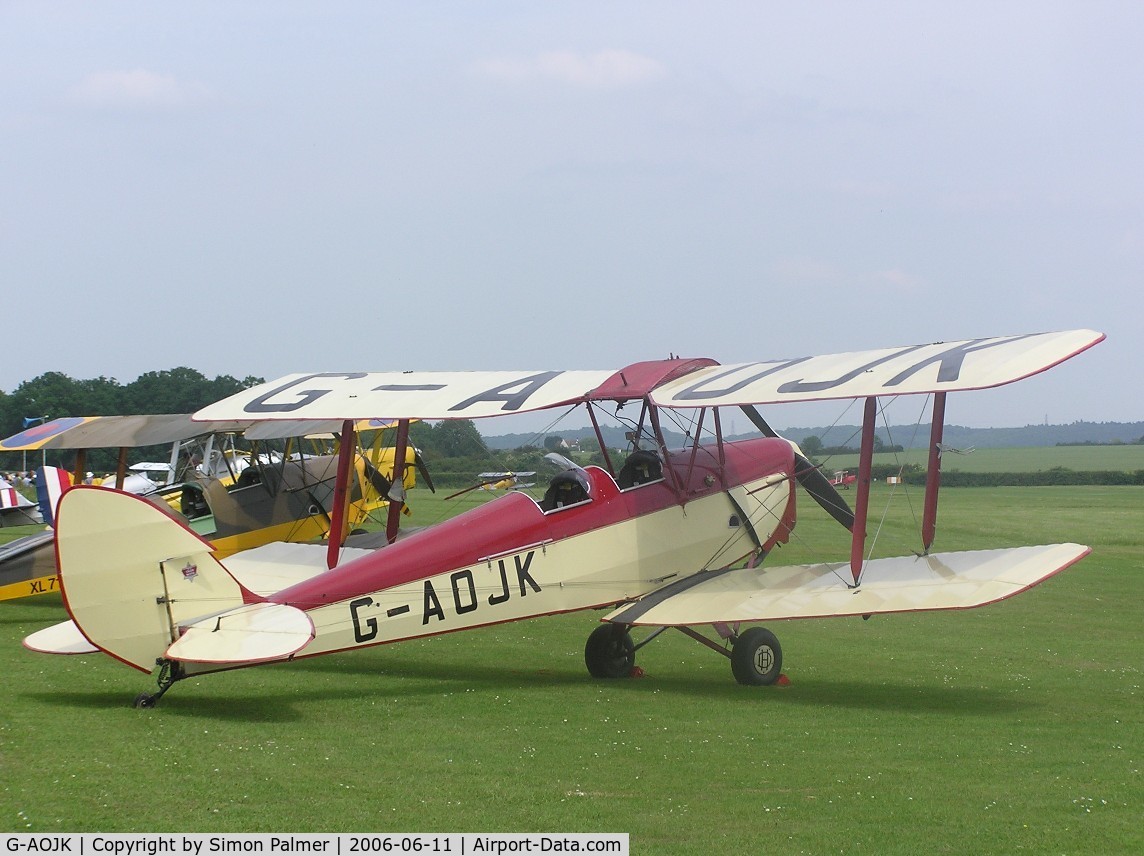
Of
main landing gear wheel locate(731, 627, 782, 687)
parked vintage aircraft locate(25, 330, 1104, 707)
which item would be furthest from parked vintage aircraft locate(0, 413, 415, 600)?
main landing gear wheel locate(731, 627, 782, 687)

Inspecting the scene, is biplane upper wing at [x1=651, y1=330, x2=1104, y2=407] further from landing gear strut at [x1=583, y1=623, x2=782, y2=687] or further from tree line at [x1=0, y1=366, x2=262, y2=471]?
tree line at [x1=0, y1=366, x2=262, y2=471]

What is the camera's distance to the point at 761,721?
754 cm

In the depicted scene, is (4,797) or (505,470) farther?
(505,470)

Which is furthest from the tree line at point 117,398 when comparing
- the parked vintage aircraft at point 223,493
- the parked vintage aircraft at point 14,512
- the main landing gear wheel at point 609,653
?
the main landing gear wheel at point 609,653

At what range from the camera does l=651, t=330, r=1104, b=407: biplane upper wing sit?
7578 millimetres

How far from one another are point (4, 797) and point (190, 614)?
1952 mm

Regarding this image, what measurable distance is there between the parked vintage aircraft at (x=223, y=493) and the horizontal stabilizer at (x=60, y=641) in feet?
16.5

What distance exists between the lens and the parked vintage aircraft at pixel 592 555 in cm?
689

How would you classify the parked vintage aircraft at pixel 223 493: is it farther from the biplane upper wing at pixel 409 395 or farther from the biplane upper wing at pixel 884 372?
the biplane upper wing at pixel 884 372

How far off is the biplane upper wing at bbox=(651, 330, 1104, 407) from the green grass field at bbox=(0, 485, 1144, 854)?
2086 mm

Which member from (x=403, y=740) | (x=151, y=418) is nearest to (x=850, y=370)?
(x=403, y=740)

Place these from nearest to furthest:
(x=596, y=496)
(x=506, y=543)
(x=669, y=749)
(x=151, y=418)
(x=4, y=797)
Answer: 1. (x=4, y=797)
2. (x=669, y=749)
3. (x=506, y=543)
4. (x=596, y=496)
5. (x=151, y=418)

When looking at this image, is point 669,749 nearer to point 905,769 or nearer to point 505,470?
point 905,769

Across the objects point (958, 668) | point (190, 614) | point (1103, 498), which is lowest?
point (1103, 498)
